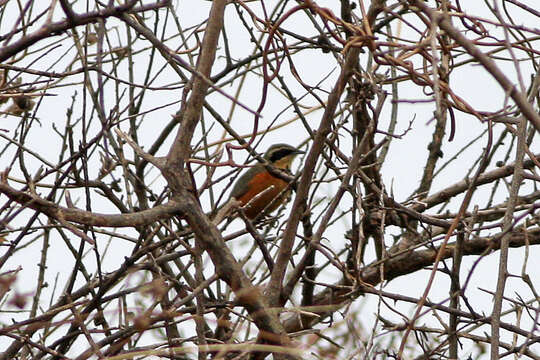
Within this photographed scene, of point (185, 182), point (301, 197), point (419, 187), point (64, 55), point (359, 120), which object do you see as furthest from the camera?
point (419, 187)

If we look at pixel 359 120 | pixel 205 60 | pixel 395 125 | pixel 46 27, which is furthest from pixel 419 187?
pixel 46 27

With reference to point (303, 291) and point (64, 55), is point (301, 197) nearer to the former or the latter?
point (303, 291)

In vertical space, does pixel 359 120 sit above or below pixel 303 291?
above

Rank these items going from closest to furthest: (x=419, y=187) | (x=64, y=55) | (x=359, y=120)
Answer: (x=359, y=120), (x=64, y=55), (x=419, y=187)

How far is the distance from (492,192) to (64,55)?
251 centimetres

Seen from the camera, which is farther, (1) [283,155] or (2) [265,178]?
(1) [283,155]

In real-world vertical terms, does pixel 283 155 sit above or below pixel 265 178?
above

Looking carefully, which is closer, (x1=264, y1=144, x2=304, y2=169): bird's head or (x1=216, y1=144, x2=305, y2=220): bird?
(x1=216, y1=144, x2=305, y2=220): bird

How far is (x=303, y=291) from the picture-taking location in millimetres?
4266

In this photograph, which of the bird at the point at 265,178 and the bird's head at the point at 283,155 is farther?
the bird's head at the point at 283,155

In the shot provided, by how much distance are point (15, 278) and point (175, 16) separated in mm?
3072

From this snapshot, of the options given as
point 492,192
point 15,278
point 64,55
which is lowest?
point 15,278

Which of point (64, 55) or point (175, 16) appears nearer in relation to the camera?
point (64, 55)

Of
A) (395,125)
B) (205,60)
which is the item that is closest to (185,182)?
(205,60)
